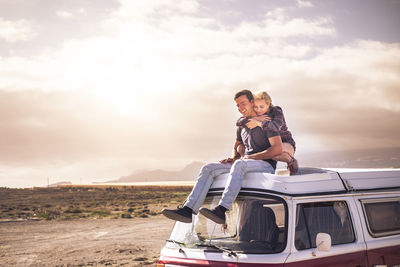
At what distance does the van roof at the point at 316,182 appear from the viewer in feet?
15.7

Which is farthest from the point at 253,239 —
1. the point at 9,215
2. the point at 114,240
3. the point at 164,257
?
the point at 9,215

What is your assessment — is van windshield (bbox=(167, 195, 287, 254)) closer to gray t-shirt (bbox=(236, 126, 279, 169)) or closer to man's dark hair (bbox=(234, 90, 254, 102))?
gray t-shirt (bbox=(236, 126, 279, 169))

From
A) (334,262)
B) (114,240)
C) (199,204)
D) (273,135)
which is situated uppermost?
(273,135)

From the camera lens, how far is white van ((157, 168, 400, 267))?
452 centimetres

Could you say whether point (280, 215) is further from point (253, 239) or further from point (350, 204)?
point (350, 204)

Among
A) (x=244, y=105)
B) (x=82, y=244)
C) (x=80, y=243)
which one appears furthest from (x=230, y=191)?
(x=80, y=243)

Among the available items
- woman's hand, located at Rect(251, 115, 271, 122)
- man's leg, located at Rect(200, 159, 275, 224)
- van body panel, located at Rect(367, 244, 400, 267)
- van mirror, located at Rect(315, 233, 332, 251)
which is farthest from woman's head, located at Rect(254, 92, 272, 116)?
van body panel, located at Rect(367, 244, 400, 267)

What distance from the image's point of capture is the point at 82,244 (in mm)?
18094

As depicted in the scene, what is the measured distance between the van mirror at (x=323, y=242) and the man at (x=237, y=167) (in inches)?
39.9

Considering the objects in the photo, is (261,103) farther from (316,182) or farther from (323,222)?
(323,222)

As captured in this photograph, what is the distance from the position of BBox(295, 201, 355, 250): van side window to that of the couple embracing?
809 mm

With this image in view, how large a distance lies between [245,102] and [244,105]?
0.05 metres

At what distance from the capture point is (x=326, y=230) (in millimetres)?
4938

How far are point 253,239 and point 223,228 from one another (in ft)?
1.39
